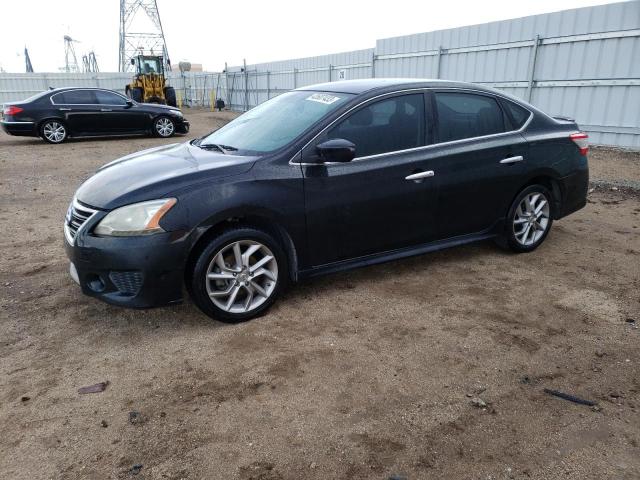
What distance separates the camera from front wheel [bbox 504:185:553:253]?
4.69 m

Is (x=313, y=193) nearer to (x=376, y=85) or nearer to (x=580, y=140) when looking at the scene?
(x=376, y=85)

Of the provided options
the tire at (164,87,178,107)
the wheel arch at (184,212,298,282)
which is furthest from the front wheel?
the tire at (164,87,178,107)

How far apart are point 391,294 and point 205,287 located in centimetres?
152

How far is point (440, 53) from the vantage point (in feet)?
46.5

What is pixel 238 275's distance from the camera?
3436 mm

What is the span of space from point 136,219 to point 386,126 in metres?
2.04

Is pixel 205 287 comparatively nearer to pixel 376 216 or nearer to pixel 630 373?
pixel 376 216

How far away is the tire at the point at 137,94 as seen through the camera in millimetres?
20906

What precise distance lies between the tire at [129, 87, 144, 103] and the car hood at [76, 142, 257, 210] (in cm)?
1880

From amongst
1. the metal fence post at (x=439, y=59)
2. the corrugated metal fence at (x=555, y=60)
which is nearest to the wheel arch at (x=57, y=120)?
the corrugated metal fence at (x=555, y=60)

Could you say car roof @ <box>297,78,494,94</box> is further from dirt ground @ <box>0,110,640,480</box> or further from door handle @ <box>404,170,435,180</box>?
dirt ground @ <box>0,110,640,480</box>

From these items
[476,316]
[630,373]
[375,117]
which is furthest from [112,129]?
[630,373]

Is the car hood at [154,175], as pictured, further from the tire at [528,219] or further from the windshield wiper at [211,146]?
the tire at [528,219]

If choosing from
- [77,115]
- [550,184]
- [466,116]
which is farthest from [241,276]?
[77,115]
